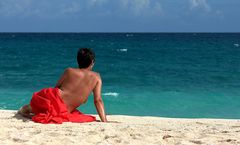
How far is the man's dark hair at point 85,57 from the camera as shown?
6.19 m

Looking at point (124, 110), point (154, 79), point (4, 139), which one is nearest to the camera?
point (4, 139)

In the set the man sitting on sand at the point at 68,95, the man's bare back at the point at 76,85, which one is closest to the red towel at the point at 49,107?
the man sitting on sand at the point at 68,95

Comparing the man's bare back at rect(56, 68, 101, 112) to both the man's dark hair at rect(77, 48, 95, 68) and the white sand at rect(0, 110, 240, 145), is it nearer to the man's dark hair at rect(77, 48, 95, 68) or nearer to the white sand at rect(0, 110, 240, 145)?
the man's dark hair at rect(77, 48, 95, 68)

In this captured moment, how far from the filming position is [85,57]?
6258mm

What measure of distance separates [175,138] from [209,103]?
9.05 metres

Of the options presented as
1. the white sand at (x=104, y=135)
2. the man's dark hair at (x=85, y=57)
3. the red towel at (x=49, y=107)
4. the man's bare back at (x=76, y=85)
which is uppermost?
the man's dark hair at (x=85, y=57)

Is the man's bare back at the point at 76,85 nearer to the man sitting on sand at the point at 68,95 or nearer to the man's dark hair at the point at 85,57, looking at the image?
the man sitting on sand at the point at 68,95

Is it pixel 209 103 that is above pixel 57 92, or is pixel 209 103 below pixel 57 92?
below

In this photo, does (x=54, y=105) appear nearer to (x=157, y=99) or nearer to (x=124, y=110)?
(x=124, y=110)

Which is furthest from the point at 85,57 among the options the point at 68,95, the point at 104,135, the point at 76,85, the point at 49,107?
the point at 104,135

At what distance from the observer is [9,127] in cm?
585

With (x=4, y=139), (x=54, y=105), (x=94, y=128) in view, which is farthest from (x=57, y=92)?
(x=4, y=139)

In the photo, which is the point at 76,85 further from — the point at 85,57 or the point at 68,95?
the point at 85,57

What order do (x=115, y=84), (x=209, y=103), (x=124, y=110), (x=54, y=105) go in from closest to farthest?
(x=54, y=105), (x=124, y=110), (x=209, y=103), (x=115, y=84)
